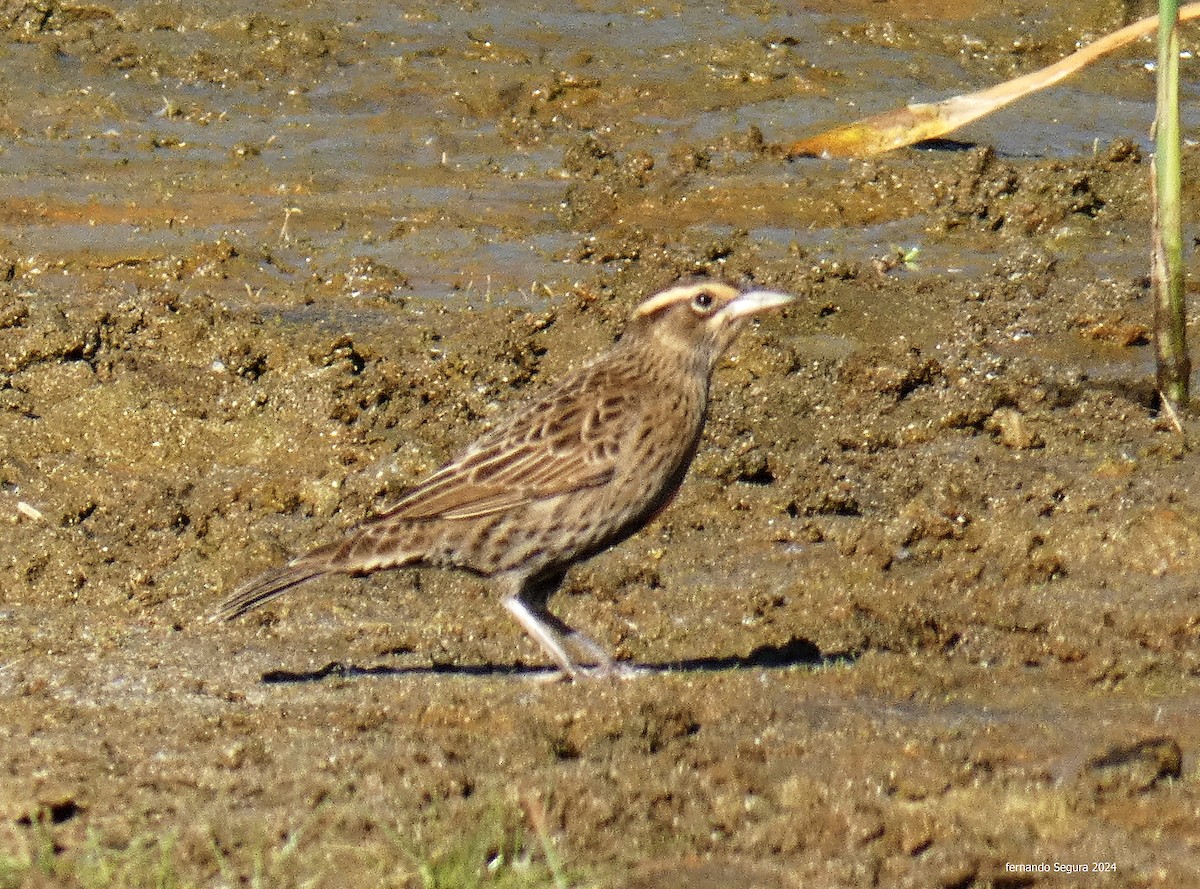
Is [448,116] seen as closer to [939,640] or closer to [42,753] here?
[939,640]

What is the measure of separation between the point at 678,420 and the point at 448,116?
22.2 feet

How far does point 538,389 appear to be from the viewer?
380 inches

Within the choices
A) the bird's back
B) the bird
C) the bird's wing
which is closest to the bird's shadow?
the bird

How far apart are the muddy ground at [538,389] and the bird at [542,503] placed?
0.27m

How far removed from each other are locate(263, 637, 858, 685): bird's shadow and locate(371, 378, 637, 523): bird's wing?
21.8 inches

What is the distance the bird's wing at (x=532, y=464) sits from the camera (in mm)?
7117

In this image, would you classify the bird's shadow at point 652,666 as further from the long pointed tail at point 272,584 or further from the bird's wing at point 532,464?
the bird's wing at point 532,464

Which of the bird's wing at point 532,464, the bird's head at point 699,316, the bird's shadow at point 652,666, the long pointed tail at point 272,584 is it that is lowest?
the bird's shadow at point 652,666

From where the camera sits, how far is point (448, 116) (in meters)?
13.6

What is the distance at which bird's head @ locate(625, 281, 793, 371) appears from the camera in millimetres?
7555

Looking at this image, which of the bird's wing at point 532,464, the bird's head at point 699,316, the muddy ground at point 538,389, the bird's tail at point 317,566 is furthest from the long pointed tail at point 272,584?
the bird's head at point 699,316

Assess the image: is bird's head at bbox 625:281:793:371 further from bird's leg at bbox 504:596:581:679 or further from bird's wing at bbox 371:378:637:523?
bird's leg at bbox 504:596:581:679

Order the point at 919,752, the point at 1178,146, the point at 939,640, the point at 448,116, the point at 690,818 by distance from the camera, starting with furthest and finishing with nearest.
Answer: the point at 448,116
the point at 1178,146
the point at 939,640
the point at 919,752
the point at 690,818

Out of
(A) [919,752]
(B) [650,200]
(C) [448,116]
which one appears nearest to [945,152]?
(B) [650,200]
